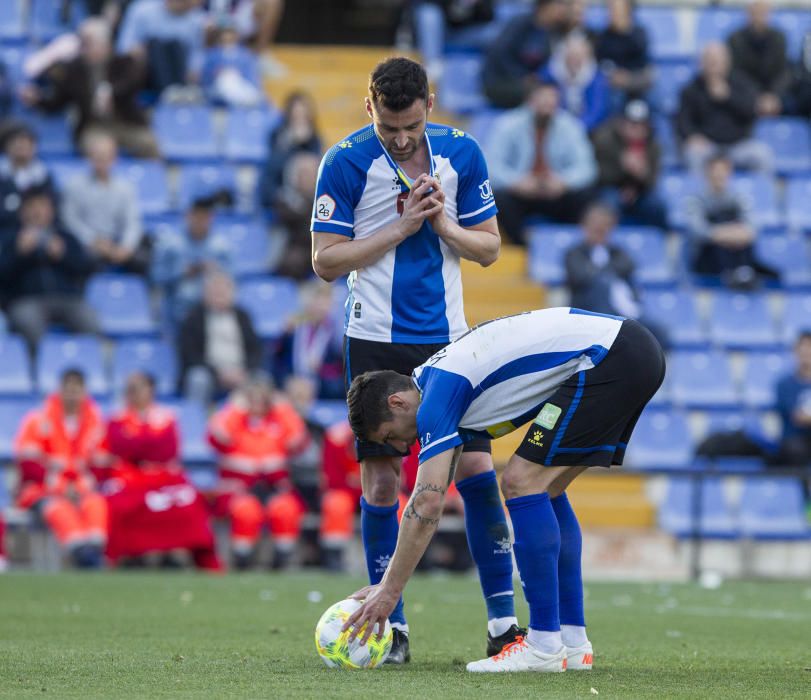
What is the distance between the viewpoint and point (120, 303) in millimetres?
14570

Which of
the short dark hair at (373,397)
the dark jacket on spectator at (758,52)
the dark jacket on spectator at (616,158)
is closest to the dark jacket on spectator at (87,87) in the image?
the dark jacket on spectator at (616,158)

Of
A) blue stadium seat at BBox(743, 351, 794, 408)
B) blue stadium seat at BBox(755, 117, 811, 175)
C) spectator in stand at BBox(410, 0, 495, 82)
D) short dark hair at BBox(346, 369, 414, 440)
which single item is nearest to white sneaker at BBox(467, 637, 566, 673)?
short dark hair at BBox(346, 369, 414, 440)

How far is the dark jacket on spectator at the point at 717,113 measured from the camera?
1708cm

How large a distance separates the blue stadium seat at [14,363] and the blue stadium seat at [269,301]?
213 centimetres

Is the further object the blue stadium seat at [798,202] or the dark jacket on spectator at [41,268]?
the blue stadium seat at [798,202]

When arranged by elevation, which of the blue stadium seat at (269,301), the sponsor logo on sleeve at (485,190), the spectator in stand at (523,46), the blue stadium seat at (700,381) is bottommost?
the blue stadium seat at (700,381)

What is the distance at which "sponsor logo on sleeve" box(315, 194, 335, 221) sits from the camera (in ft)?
21.0

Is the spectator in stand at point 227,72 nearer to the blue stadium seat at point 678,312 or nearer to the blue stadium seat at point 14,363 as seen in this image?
the blue stadium seat at point 14,363

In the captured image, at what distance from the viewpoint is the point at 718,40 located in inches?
738

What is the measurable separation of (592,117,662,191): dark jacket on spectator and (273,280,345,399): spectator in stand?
11.6 ft

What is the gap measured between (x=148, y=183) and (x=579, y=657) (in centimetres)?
1034

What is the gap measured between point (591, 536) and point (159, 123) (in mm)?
6238

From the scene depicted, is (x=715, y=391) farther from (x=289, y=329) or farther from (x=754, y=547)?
(x=289, y=329)

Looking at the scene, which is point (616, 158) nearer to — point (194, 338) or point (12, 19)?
point (194, 338)
